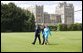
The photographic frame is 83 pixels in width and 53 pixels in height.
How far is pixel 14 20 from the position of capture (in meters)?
27.8

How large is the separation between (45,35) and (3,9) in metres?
21.0

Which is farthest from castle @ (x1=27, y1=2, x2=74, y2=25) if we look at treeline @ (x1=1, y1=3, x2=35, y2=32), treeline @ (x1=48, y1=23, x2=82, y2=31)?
treeline @ (x1=1, y1=3, x2=35, y2=32)

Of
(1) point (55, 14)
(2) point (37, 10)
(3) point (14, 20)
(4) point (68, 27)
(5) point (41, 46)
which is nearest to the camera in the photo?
(5) point (41, 46)

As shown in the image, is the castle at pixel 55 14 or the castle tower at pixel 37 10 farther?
the castle at pixel 55 14

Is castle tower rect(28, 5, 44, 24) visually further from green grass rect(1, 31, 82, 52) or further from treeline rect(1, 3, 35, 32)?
green grass rect(1, 31, 82, 52)

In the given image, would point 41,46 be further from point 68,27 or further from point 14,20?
point 68,27

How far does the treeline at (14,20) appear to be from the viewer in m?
27.5

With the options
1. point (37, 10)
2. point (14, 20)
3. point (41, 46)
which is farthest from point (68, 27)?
point (41, 46)

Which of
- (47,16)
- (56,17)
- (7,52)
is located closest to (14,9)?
(7,52)

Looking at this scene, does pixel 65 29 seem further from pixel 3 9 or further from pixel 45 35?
pixel 45 35

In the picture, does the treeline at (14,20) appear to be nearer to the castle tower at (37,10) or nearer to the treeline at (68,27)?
the castle tower at (37,10)

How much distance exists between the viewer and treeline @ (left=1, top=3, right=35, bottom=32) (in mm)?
27453

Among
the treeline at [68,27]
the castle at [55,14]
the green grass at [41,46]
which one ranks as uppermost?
the castle at [55,14]

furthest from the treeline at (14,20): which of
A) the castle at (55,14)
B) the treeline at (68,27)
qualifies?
the treeline at (68,27)
